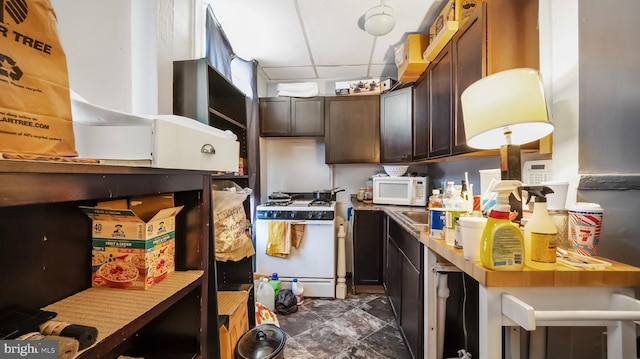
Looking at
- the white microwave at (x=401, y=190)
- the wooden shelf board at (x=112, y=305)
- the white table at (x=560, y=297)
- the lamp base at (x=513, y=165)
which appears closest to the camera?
the wooden shelf board at (x=112, y=305)

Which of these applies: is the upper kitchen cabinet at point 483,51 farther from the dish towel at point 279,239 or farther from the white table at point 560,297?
the dish towel at point 279,239

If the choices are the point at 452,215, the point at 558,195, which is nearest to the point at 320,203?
the point at 452,215

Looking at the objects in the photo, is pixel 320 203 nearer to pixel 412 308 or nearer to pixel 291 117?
pixel 291 117

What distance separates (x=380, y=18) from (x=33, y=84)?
6.27ft

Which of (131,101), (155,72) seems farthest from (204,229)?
(155,72)

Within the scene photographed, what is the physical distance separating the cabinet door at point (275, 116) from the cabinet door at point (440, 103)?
5.23 ft

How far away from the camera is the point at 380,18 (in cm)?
172

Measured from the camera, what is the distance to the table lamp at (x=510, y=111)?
2.64 ft

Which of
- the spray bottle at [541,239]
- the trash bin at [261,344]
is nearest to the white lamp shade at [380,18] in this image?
the spray bottle at [541,239]

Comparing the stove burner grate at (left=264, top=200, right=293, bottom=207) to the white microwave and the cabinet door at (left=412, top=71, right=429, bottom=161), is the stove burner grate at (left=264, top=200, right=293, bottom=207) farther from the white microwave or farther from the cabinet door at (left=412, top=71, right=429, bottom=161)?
the cabinet door at (left=412, top=71, right=429, bottom=161)

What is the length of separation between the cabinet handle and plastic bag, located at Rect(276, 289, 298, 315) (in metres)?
1.72

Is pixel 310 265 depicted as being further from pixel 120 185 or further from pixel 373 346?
pixel 120 185

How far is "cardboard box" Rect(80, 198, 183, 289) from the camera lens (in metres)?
0.65

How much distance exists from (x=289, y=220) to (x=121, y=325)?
1901mm
